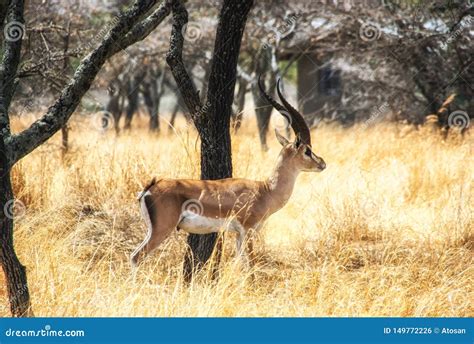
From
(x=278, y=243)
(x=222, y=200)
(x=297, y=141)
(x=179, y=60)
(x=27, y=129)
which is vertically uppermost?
(x=179, y=60)

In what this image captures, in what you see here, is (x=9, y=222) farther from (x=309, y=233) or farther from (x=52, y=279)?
(x=309, y=233)

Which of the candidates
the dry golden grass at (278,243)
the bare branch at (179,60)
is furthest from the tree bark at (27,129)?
the bare branch at (179,60)

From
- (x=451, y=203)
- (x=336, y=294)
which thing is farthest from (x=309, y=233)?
(x=336, y=294)

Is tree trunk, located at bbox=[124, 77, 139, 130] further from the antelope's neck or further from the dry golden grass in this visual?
the antelope's neck

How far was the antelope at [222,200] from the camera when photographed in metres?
5.61

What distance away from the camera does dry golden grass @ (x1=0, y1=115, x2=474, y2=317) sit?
511 cm

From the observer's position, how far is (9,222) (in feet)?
15.0

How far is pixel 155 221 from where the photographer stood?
5609mm

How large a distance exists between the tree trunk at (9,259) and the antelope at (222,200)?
3.58 ft

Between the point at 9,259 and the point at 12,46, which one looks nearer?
the point at 9,259

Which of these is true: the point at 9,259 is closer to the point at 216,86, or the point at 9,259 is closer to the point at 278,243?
the point at 216,86

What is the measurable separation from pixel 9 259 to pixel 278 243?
3379mm

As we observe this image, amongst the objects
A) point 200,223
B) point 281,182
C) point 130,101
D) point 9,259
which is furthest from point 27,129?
point 130,101

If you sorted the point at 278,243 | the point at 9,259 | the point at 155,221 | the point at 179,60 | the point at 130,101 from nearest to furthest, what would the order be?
the point at 9,259 → the point at 155,221 → the point at 179,60 → the point at 278,243 → the point at 130,101
